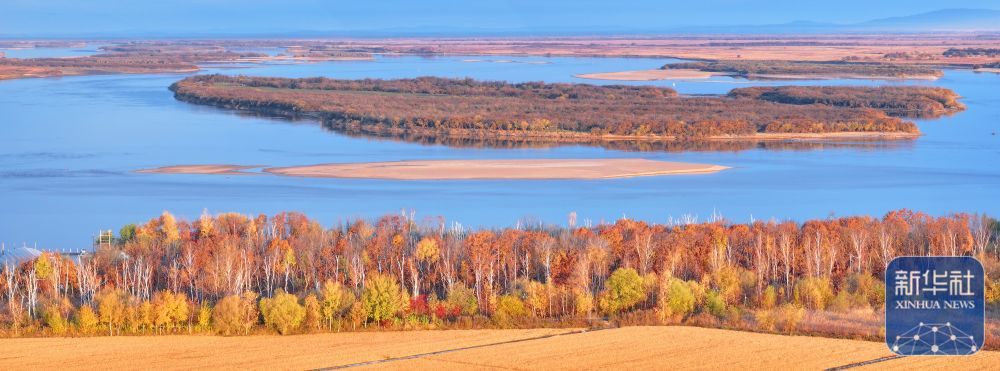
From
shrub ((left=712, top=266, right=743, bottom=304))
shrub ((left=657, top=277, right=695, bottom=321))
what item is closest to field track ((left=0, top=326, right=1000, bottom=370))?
shrub ((left=657, top=277, right=695, bottom=321))

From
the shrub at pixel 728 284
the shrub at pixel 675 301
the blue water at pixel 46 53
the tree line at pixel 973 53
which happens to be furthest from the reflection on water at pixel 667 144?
the blue water at pixel 46 53

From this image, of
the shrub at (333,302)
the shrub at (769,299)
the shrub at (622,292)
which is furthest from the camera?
the shrub at (769,299)

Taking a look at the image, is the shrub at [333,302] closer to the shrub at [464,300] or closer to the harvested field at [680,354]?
the shrub at [464,300]

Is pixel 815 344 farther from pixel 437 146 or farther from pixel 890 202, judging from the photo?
pixel 437 146

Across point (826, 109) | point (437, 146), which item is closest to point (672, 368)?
point (437, 146)

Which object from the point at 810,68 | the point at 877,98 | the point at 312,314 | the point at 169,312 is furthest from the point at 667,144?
the point at 810,68

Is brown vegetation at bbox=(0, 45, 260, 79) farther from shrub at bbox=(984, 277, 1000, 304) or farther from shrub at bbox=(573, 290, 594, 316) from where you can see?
shrub at bbox=(984, 277, 1000, 304)

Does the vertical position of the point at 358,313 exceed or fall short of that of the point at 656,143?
it exceeds it

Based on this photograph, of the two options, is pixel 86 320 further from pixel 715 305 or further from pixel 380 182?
pixel 380 182
